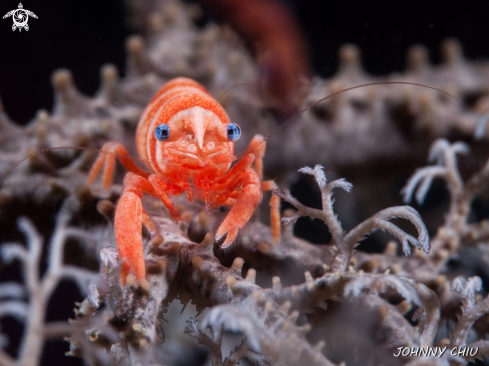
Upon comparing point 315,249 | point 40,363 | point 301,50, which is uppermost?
point 301,50

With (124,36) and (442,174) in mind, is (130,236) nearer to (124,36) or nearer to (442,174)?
(442,174)

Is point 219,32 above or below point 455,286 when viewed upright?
above

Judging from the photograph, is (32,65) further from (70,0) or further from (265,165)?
(265,165)

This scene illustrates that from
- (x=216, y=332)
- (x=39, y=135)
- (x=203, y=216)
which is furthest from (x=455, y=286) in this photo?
(x=39, y=135)

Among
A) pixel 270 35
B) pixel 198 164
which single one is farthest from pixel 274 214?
pixel 270 35

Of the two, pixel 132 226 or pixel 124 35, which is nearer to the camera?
pixel 132 226

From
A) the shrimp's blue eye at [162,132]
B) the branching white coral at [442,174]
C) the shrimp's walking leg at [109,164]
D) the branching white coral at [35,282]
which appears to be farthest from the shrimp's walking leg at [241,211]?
the branching white coral at [442,174]

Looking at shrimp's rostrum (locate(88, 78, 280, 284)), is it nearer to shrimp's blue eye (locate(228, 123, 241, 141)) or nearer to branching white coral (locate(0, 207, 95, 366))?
shrimp's blue eye (locate(228, 123, 241, 141))

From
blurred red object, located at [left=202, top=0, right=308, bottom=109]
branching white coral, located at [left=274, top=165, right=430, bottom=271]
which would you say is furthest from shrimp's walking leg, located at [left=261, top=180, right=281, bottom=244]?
blurred red object, located at [left=202, top=0, right=308, bottom=109]
